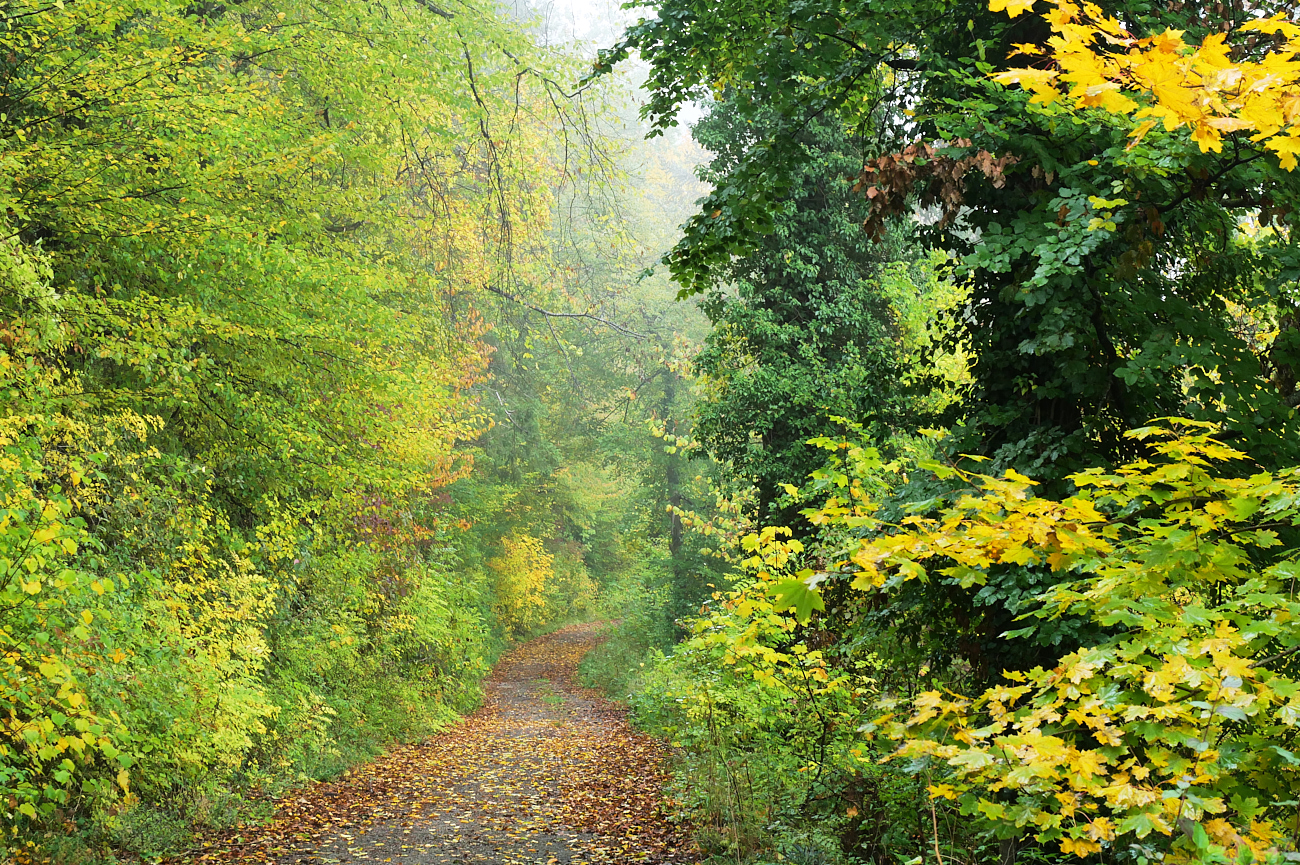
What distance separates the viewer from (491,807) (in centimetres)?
890

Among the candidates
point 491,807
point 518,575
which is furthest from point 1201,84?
point 518,575

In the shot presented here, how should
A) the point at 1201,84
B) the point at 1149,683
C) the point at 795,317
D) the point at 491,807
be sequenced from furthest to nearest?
the point at 795,317 → the point at 491,807 → the point at 1201,84 → the point at 1149,683

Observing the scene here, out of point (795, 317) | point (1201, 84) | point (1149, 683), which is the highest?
point (795, 317)

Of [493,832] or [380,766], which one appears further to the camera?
[380,766]

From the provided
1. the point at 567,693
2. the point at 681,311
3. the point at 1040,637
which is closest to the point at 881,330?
the point at 1040,637

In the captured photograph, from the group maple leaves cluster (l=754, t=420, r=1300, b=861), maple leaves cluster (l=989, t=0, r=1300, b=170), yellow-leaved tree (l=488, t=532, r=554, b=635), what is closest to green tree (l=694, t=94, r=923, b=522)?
maple leaves cluster (l=754, t=420, r=1300, b=861)

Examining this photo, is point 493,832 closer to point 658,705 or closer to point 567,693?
point 658,705

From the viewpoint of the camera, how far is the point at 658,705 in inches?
464

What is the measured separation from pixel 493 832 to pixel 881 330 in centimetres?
870

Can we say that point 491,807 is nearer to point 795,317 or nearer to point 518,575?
point 795,317

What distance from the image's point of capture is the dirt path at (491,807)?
712cm

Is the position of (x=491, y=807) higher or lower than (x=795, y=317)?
lower

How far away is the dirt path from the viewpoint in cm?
712

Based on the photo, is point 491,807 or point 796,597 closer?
point 796,597
